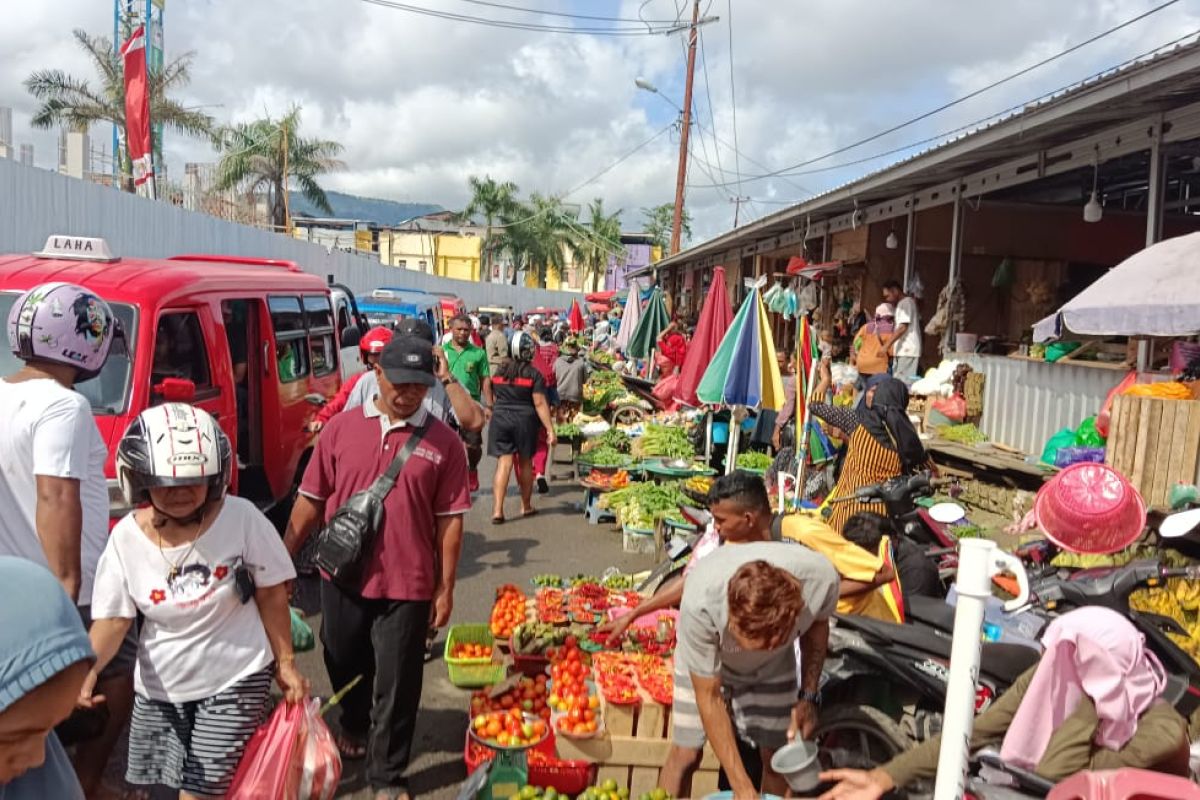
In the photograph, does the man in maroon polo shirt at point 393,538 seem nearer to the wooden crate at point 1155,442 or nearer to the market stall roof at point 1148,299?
the market stall roof at point 1148,299

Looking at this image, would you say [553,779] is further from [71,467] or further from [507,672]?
[71,467]

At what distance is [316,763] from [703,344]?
7995 mm

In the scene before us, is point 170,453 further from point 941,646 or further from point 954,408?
point 954,408

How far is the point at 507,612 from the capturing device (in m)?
5.81

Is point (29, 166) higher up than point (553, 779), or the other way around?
point (29, 166)

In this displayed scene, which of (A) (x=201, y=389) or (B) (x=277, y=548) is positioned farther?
(A) (x=201, y=389)

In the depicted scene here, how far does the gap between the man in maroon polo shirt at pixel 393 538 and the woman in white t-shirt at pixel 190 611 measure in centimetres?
82

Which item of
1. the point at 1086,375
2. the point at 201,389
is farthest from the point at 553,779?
the point at 1086,375

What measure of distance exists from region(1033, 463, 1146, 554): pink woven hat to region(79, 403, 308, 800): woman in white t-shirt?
3669 millimetres

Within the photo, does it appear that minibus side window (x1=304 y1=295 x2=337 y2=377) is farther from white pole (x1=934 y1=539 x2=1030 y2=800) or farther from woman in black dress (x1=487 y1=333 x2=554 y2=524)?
white pole (x1=934 y1=539 x2=1030 y2=800)

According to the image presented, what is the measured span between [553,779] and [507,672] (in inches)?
44.2

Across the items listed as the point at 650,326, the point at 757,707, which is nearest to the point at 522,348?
the point at 757,707

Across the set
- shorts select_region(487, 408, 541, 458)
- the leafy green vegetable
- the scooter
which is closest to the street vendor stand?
the scooter

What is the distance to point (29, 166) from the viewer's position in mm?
10422
